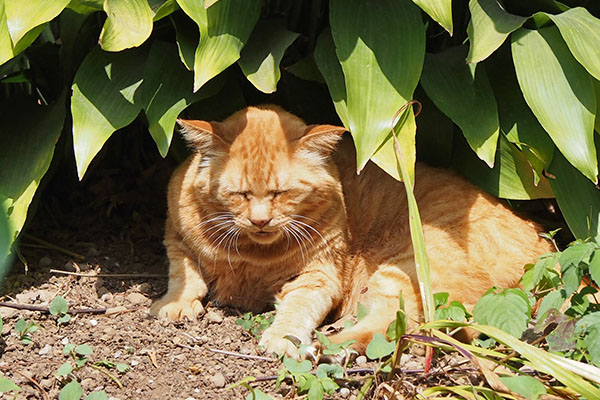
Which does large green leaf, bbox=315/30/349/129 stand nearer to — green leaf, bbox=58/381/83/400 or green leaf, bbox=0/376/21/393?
green leaf, bbox=58/381/83/400

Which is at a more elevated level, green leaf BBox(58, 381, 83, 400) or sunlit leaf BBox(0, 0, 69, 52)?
sunlit leaf BBox(0, 0, 69, 52)

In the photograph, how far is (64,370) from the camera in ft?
7.52

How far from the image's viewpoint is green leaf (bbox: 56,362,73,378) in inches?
90.1

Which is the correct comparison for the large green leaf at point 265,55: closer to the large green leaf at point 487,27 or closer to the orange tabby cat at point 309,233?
the orange tabby cat at point 309,233

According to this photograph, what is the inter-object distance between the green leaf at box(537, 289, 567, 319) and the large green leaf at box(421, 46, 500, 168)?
1.74 feet

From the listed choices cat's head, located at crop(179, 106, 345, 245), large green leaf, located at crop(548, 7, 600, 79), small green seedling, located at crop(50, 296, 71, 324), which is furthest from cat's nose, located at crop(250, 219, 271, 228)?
large green leaf, located at crop(548, 7, 600, 79)

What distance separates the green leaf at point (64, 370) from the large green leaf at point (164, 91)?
82cm

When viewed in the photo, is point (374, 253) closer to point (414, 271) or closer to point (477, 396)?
point (414, 271)

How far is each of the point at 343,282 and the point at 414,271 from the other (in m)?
0.36

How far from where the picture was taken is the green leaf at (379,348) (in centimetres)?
232

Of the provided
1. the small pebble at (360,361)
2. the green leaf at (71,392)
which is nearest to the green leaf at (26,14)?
the green leaf at (71,392)

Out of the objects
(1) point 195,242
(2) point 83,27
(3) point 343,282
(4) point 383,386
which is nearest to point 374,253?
(3) point 343,282

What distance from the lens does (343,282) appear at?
3117 mm

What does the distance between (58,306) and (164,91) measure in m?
0.90
